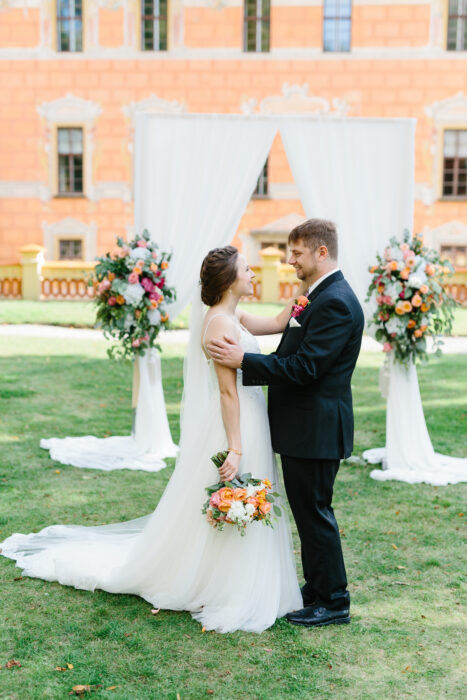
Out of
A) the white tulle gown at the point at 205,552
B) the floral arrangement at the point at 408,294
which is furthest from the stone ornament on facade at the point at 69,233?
the white tulle gown at the point at 205,552

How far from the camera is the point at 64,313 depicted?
1786 cm

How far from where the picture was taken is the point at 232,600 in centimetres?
429

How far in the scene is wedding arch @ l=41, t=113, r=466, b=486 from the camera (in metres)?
7.45

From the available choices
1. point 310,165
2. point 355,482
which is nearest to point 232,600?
point 355,482

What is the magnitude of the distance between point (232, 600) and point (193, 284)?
12.9ft

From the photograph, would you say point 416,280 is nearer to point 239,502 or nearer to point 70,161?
point 239,502

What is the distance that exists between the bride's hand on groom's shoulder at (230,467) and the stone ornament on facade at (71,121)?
66.9 ft

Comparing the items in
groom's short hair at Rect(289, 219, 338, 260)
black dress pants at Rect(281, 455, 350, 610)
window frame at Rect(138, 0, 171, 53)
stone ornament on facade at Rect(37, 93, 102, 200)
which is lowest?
black dress pants at Rect(281, 455, 350, 610)

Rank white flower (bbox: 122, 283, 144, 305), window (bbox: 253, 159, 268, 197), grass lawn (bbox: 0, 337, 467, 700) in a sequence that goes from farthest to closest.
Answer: window (bbox: 253, 159, 268, 197)
white flower (bbox: 122, 283, 144, 305)
grass lawn (bbox: 0, 337, 467, 700)

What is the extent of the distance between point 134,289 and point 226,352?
325 centimetres

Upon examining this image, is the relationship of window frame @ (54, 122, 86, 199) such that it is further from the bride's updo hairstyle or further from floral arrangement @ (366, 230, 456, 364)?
the bride's updo hairstyle

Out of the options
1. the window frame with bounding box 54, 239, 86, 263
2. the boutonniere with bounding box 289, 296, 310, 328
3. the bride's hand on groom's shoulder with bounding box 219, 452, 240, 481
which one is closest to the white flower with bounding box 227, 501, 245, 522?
the bride's hand on groom's shoulder with bounding box 219, 452, 240, 481

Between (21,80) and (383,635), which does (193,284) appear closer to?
(383,635)

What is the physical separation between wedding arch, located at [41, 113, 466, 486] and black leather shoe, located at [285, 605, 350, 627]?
10.5 feet
